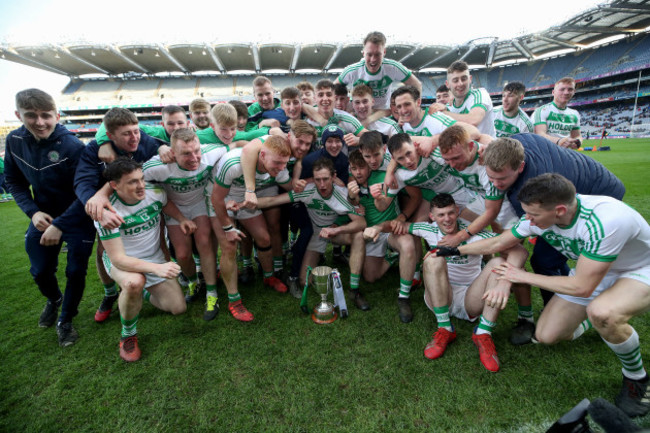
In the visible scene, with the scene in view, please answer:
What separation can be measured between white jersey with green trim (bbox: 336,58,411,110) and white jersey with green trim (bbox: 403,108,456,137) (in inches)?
45.4

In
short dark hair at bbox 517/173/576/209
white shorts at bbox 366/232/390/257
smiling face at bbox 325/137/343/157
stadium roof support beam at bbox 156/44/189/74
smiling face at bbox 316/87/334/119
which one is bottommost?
white shorts at bbox 366/232/390/257

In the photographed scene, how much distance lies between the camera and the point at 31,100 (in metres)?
2.82

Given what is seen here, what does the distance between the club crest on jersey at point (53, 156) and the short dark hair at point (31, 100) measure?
0.42 meters

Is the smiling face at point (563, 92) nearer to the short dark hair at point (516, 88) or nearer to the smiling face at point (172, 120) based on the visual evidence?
the short dark hair at point (516, 88)

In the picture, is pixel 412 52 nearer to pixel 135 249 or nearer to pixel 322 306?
pixel 322 306

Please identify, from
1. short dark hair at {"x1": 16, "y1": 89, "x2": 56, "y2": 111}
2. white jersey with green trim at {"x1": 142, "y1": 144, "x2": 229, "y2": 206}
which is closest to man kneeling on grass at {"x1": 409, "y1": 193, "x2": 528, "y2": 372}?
white jersey with green trim at {"x1": 142, "y1": 144, "x2": 229, "y2": 206}

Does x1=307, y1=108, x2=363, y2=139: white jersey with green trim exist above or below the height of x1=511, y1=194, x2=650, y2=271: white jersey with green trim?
above

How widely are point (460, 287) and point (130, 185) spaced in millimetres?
3470

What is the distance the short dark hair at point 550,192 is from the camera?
194cm

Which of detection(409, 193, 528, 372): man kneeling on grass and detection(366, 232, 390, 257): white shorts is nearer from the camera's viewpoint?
detection(409, 193, 528, 372): man kneeling on grass

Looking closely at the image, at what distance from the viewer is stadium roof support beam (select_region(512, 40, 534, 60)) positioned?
1348 inches

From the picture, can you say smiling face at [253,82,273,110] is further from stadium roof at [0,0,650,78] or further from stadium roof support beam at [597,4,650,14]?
stadium roof support beam at [597,4,650,14]

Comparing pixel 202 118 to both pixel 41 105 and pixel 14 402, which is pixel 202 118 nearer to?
pixel 41 105

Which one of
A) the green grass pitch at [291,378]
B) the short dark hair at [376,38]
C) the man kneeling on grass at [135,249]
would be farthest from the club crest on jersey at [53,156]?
the short dark hair at [376,38]
